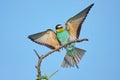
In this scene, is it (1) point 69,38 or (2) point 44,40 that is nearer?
(2) point 44,40

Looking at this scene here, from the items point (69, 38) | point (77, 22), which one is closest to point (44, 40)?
point (69, 38)

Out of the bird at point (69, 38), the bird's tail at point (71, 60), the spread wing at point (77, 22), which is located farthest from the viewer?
the bird's tail at point (71, 60)

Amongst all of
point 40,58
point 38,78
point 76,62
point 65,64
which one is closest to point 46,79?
point 38,78

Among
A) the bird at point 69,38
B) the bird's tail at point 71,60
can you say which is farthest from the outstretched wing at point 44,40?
the bird's tail at point 71,60

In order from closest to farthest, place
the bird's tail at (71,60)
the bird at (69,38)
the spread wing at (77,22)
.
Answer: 1. the spread wing at (77,22)
2. the bird at (69,38)
3. the bird's tail at (71,60)

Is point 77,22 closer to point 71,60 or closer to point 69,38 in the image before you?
point 69,38

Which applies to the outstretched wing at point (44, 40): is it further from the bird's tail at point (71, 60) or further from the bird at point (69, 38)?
the bird's tail at point (71, 60)

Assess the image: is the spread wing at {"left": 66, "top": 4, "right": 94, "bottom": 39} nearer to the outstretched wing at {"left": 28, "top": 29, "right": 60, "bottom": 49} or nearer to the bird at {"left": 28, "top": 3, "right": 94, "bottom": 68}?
the bird at {"left": 28, "top": 3, "right": 94, "bottom": 68}

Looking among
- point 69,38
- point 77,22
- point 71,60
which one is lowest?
A: point 71,60

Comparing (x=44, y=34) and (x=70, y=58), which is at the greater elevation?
(x=44, y=34)

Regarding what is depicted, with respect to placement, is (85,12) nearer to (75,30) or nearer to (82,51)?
(75,30)

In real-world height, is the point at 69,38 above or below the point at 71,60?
above

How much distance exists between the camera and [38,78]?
130 cm

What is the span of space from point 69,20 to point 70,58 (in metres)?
0.70
